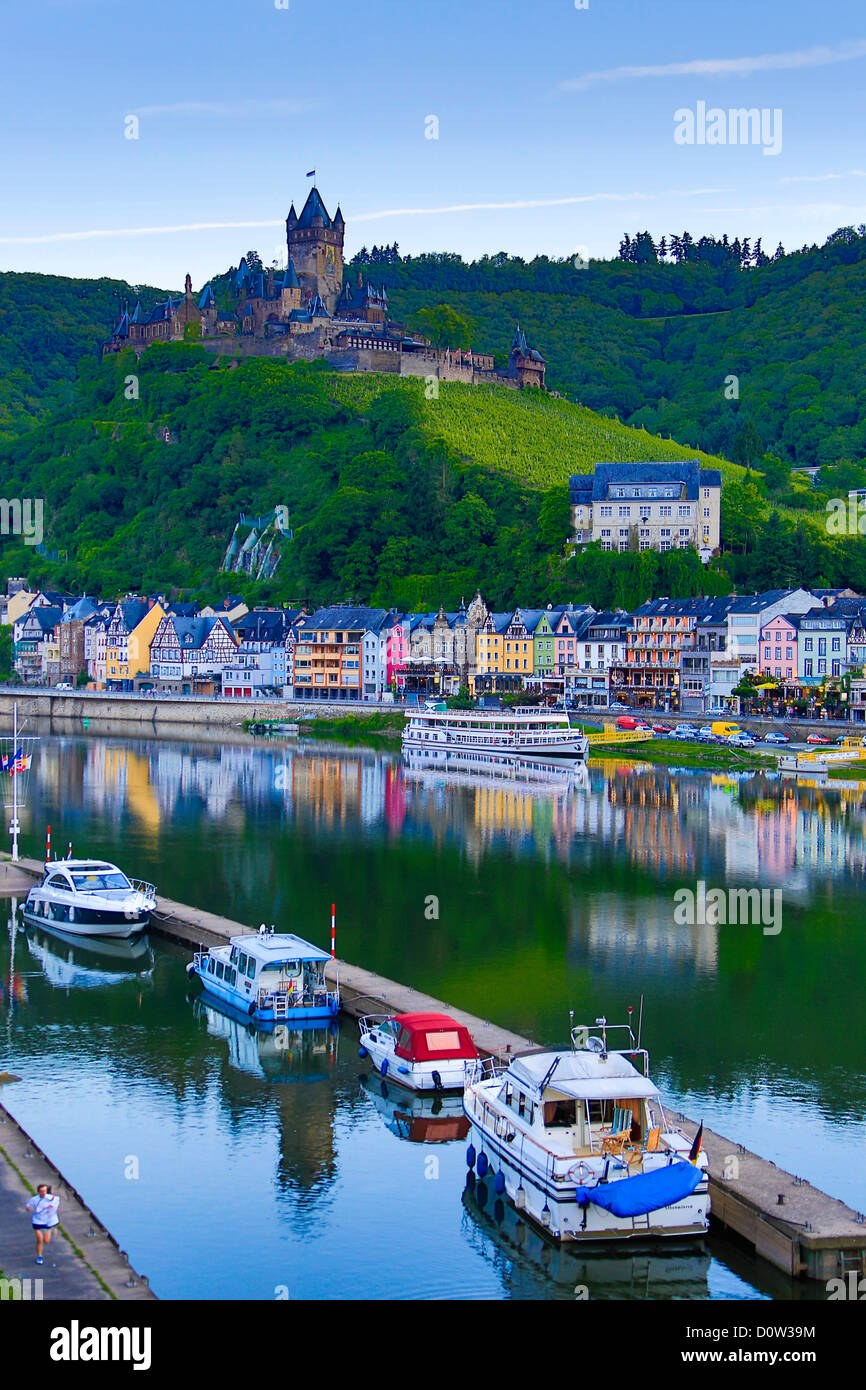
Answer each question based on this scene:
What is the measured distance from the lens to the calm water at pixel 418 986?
56.3 ft

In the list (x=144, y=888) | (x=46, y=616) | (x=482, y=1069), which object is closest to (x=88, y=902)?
(x=144, y=888)

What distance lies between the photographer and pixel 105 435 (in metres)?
138

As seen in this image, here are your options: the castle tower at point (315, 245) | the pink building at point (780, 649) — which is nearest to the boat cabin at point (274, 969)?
the pink building at point (780, 649)

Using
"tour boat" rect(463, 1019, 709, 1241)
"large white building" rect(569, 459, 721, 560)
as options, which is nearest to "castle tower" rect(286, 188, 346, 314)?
"large white building" rect(569, 459, 721, 560)

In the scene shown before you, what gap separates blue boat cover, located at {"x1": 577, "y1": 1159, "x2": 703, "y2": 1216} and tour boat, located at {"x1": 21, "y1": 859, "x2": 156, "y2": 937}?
1617 cm

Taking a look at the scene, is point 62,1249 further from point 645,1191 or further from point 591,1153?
point 645,1191

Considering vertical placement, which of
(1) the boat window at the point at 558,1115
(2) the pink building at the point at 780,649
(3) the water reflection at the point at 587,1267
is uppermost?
(2) the pink building at the point at 780,649

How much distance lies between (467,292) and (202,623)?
370 feet

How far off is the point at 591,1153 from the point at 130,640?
285 ft

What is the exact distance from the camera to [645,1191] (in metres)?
16.6

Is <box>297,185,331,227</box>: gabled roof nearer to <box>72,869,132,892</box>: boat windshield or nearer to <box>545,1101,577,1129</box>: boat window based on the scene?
<box>72,869,132,892</box>: boat windshield

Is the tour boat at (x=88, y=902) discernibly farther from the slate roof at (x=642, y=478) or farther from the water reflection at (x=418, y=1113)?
the slate roof at (x=642, y=478)

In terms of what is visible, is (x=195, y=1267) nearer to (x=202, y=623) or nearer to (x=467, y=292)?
(x=202, y=623)

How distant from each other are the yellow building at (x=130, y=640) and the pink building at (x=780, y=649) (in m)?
42.2
